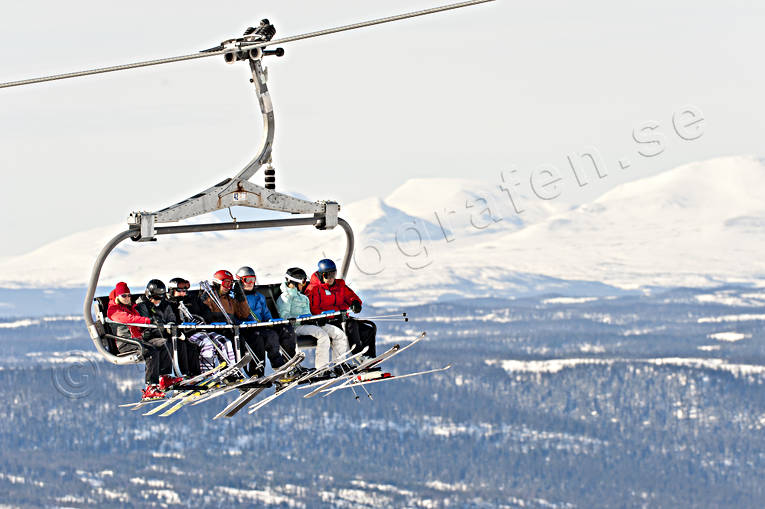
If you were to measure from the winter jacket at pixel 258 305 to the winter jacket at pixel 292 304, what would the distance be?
0.42 m

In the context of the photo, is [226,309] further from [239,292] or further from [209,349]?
[209,349]

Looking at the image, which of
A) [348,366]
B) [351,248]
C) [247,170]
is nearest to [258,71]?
[247,170]

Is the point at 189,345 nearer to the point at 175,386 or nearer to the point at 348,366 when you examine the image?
the point at 175,386

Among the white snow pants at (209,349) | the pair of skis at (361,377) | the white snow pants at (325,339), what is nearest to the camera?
the white snow pants at (209,349)

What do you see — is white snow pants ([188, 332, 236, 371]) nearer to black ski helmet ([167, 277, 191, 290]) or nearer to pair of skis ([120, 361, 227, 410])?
pair of skis ([120, 361, 227, 410])

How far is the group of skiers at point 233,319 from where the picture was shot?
104ft

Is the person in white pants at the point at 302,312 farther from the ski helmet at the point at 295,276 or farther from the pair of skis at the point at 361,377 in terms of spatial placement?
the pair of skis at the point at 361,377

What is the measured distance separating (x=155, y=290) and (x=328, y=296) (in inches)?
179

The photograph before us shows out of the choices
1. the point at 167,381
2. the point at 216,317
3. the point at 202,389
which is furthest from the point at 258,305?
the point at 202,389

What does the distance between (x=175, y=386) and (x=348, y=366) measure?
4546mm

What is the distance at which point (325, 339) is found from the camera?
3422cm

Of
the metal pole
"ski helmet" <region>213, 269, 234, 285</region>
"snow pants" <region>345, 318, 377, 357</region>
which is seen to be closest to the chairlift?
the metal pole

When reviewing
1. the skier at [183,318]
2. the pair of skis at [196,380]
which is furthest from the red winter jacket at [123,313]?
the pair of skis at [196,380]

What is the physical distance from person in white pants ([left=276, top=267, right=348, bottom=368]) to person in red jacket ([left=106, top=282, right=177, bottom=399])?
3421 mm
